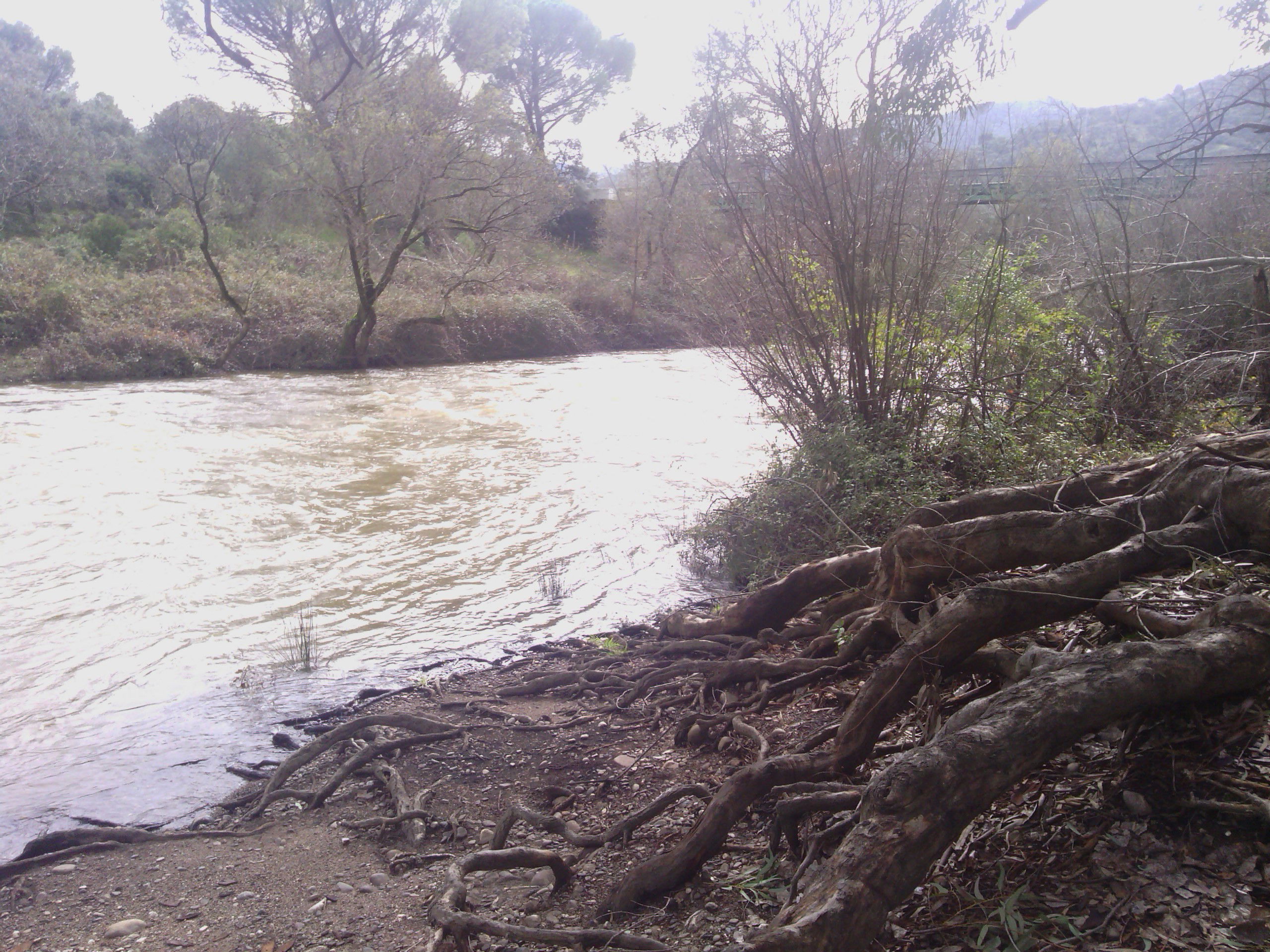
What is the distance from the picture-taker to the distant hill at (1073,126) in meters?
7.54

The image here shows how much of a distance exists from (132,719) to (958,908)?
15.9ft

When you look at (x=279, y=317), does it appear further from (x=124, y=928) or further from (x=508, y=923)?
(x=508, y=923)

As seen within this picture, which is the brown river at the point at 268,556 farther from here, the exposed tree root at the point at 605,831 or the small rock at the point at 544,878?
the small rock at the point at 544,878

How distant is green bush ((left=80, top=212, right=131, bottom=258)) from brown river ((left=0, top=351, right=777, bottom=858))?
10.3 m

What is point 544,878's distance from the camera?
11.0ft

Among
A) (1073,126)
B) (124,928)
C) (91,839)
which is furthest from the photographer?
(1073,126)

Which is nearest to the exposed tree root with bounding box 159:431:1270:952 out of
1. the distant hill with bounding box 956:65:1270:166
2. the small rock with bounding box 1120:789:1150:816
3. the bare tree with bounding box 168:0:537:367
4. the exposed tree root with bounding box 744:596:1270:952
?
the exposed tree root with bounding box 744:596:1270:952

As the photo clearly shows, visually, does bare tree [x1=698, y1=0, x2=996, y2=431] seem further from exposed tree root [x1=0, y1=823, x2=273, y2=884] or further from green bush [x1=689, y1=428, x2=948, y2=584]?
exposed tree root [x1=0, y1=823, x2=273, y2=884]

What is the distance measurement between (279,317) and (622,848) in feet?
79.3

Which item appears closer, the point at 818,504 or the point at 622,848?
the point at 622,848

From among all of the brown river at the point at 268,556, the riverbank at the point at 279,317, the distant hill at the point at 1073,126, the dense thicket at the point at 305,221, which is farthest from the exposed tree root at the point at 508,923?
the dense thicket at the point at 305,221

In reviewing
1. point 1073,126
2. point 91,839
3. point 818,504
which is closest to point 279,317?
point 818,504

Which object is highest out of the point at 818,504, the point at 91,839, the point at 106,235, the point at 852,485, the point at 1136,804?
the point at 106,235

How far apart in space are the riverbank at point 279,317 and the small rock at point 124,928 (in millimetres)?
14977
